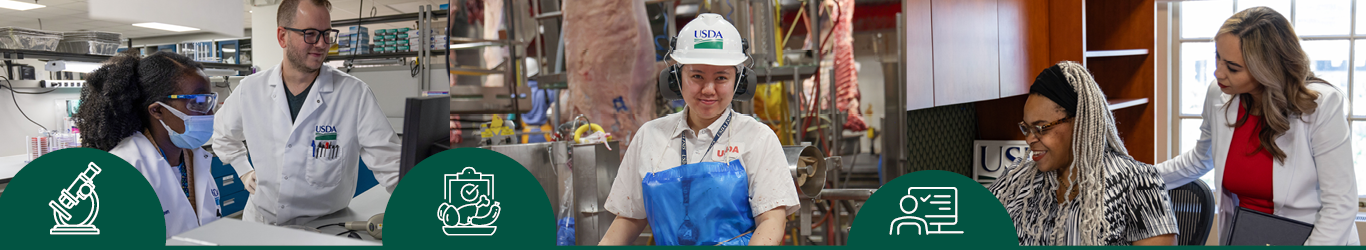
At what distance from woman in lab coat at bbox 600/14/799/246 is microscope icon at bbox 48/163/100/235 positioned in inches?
52.5

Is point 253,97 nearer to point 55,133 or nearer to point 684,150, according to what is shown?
point 684,150

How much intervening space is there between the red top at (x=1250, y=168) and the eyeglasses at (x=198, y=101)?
9.70ft

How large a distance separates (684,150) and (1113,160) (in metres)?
0.99

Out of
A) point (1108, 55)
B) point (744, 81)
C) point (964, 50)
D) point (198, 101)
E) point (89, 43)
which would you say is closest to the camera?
point (744, 81)

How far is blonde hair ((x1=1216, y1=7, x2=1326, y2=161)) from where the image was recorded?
1.78m

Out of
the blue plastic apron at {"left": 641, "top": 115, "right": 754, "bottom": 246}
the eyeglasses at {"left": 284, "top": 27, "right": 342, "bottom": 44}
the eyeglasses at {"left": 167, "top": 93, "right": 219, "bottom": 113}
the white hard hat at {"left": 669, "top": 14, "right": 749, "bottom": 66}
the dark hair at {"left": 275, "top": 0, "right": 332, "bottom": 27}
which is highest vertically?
the dark hair at {"left": 275, "top": 0, "right": 332, "bottom": 27}

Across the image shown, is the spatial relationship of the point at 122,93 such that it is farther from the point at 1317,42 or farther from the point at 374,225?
the point at 1317,42

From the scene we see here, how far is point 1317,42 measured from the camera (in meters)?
2.79

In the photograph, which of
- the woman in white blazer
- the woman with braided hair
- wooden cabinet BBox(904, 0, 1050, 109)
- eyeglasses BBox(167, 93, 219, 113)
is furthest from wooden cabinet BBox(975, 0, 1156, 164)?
eyeglasses BBox(167, 93, 219, 113)

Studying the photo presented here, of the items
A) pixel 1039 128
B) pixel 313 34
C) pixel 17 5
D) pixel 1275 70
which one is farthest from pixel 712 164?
pixel 17 5

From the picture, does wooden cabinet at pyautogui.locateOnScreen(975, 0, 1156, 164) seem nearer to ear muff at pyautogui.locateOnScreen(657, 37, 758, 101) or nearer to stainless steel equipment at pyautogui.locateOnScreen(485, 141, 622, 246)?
ear muff at pyautogui.locateOnScreen(657, 37, 758, 101)

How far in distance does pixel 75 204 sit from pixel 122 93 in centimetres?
30

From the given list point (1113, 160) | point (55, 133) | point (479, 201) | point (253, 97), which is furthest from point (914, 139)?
point (55, 133)

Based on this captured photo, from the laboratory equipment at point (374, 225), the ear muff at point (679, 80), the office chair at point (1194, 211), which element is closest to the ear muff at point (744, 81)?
the ear muff at point (679, 80)
